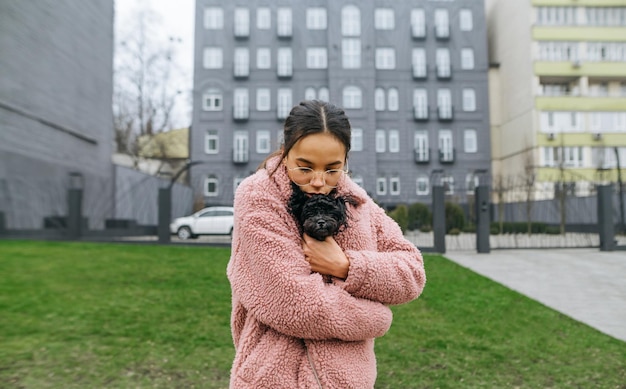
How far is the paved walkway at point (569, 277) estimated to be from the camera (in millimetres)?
7300

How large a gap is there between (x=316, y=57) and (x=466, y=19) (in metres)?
12.5

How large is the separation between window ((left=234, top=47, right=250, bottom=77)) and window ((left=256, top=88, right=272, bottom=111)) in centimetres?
170

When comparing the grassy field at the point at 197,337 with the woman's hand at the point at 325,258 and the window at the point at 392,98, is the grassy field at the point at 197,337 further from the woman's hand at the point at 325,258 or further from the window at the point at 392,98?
the window at the point at 392,98

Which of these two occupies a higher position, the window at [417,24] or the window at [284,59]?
the window at [417,24]

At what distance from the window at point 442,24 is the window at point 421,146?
786 cm

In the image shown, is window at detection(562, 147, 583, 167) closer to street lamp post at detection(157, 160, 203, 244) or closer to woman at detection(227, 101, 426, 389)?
street lamp post at detection(157, 160, 203, 244)

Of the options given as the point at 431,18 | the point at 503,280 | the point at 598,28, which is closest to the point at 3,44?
the point at 503,280

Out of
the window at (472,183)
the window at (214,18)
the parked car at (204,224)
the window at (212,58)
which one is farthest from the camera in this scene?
the window at (212,58)

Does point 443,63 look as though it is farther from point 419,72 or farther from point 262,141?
point 262,141

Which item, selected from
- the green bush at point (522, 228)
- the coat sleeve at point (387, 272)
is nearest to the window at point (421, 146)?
the green bush at point (522, 228)

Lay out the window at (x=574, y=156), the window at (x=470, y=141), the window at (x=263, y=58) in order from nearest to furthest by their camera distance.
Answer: the window at (x=574, y=156), the window at (x=263, y=58), the window at (x=470, y=141)

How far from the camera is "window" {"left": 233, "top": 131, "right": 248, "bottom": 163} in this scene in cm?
3897

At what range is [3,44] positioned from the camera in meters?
9.27

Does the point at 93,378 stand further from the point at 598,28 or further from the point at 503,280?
the point at 598,28
